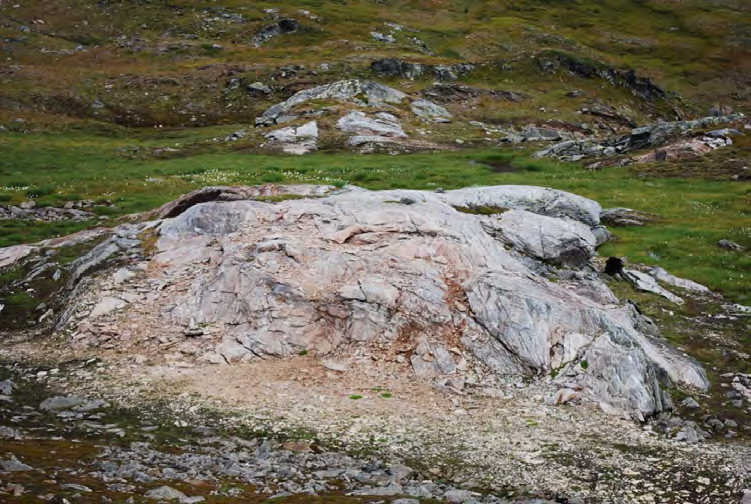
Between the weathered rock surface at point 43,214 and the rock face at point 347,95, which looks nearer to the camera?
the weathered rock surface at point 43,214

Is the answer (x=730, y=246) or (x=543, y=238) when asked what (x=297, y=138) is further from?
(x=730, y=246)

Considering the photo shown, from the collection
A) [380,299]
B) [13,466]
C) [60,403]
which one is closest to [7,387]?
[60,403]

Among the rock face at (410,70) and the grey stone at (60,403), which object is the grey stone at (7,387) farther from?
the rock face at (410,70)

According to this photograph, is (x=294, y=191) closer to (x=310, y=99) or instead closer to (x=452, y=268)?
(x=452, y=268)

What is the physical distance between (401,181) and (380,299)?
2764 centimetres

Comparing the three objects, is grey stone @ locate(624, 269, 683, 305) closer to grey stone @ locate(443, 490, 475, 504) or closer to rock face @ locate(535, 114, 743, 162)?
grey stone @ locate(443, 490, 475, 504)

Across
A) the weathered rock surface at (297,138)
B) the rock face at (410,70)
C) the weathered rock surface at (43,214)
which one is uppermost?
the rock face at (410,70)

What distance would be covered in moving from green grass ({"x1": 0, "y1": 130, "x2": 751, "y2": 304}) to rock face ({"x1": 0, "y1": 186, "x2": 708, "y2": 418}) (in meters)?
11.4

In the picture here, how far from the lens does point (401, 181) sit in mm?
50406

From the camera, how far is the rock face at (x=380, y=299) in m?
22.5

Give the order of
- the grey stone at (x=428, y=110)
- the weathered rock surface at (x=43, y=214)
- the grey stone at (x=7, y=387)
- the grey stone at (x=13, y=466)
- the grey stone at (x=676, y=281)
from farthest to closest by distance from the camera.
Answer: the grey stone at (x=428, y=110) → the weathered rock surface at (x=43, y=214) → the grey stone at (x=676, y=281) → the grey stone at (x=7, y=387) → the grey stone at (x=13, y=466)

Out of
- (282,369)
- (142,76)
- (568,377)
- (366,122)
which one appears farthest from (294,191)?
(142,76)

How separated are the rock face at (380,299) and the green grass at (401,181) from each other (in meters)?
11.4

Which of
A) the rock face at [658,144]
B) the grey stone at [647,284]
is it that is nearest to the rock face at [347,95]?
the rock face at [658,144]
